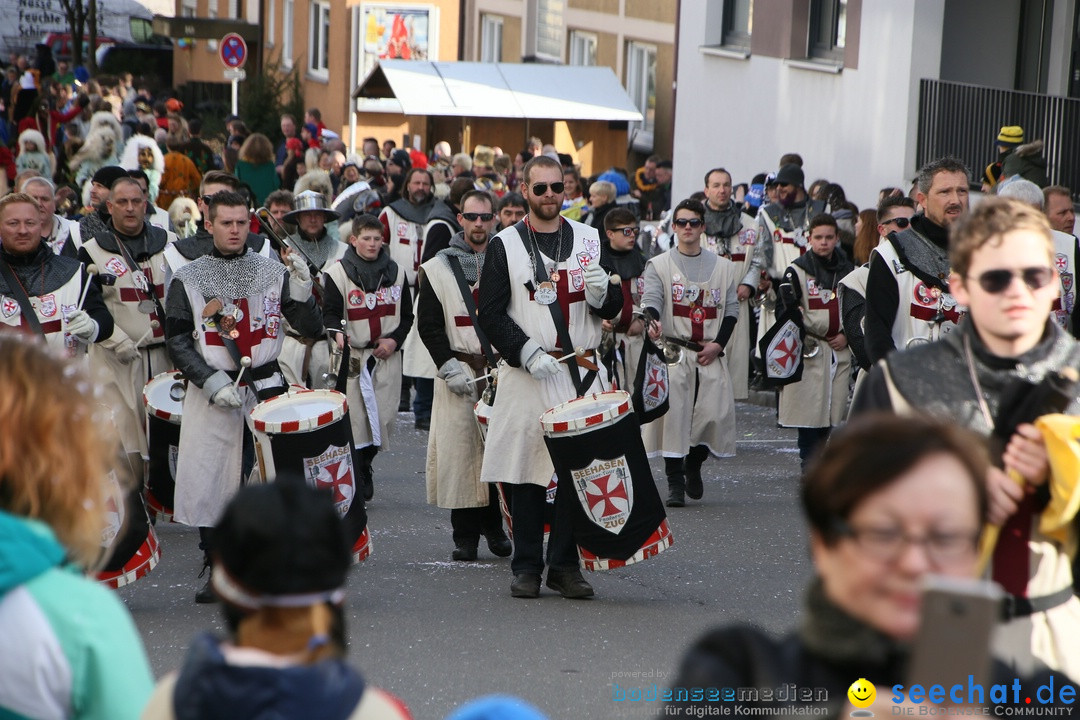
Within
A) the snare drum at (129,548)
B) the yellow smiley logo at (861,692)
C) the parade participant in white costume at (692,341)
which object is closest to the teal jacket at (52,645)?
the yellow smiley logo at (861,692)

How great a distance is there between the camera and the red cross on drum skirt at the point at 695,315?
402 inches

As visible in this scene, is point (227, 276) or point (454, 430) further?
point (454, 430)

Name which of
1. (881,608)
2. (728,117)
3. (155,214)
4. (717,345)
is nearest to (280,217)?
(155,214)

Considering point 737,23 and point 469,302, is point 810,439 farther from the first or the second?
point 737,23

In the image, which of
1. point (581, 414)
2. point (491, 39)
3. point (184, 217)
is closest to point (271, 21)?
point (491, 39)

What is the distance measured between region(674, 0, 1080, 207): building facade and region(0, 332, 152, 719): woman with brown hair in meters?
14.0

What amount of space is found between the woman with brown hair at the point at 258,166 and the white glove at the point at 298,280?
7.92 meters

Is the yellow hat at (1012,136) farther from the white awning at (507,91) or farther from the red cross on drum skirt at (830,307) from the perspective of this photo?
the white awning at (507,91)

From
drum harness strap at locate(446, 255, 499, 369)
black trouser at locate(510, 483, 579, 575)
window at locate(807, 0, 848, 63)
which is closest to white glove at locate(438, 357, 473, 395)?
drum harness strap at locate(446, 255, 499, 369)

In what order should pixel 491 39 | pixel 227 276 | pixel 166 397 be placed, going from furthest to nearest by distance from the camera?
pixel 491 39
pixel 166 397
pixel 227 276

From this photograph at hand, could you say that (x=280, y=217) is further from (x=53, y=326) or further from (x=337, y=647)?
(x=337, y=647)

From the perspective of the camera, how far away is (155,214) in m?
10.6

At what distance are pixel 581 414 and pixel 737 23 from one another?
50.9 ft

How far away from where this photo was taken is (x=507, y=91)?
26219 mm
